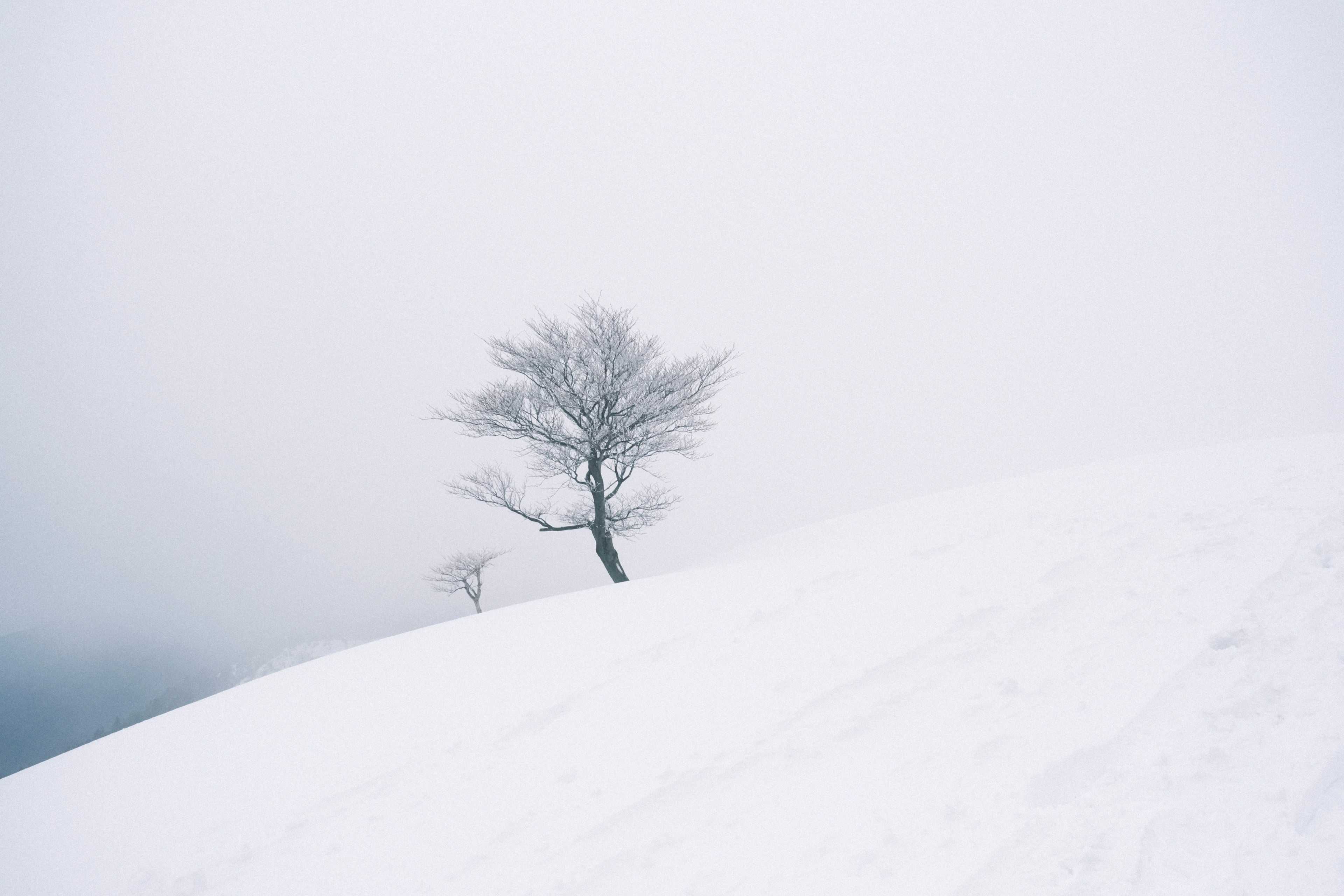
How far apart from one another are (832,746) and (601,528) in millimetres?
8609

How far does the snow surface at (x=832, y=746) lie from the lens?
2141 mm

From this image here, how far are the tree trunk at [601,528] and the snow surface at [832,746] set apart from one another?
5473mm

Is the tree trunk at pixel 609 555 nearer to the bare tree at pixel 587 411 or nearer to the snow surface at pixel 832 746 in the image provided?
the bare tree at pixel 587 411

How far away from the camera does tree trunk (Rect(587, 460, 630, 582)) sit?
35.8ft

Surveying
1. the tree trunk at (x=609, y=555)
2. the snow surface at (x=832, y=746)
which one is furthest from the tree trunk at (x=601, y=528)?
the snow surface at (x=832, y=746)

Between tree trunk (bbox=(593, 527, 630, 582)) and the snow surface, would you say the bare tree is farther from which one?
the snow surface

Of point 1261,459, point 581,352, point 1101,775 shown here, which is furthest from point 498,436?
point 1261,459

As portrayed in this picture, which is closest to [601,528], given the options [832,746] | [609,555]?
[609,555]

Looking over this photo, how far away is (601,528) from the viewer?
11.1 meters

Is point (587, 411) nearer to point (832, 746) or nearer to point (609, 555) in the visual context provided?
point (609, 555)

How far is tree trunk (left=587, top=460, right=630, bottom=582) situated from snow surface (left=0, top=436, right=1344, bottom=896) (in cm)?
547

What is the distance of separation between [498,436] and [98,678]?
114357 millimetres

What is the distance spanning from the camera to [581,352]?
11.0 meters

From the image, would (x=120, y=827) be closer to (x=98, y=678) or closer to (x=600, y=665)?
(x=600, y=665)
